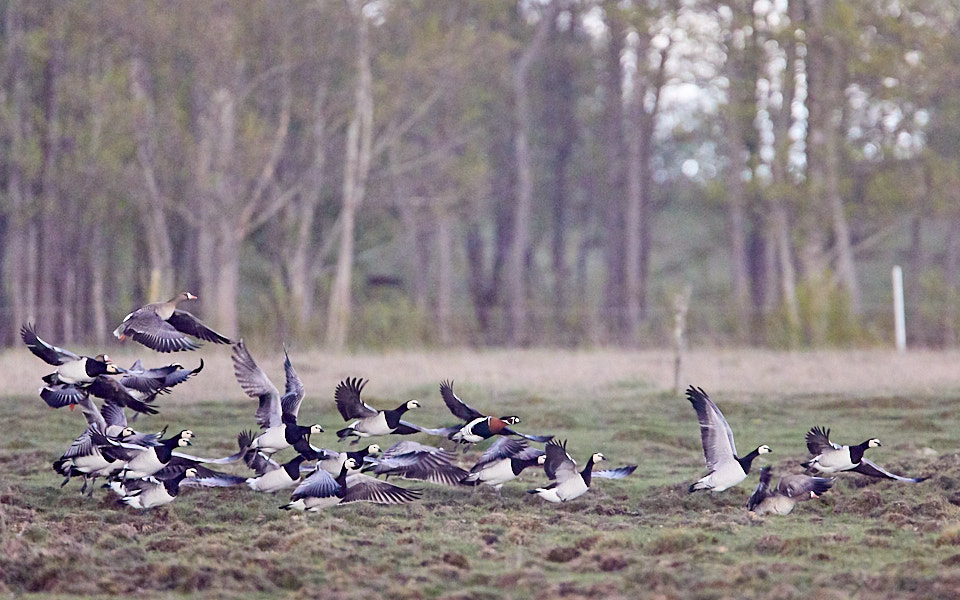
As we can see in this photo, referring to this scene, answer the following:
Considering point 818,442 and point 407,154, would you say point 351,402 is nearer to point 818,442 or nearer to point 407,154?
point 818,442

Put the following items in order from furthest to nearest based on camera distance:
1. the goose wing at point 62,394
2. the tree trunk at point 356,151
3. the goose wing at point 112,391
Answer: the tree trunk at point 356,151 < the goose wing at point 62,394 < the goose wing at point 112,391

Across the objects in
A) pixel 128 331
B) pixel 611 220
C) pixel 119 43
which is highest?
pixel 119 43

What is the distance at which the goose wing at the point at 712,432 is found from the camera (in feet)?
28.0

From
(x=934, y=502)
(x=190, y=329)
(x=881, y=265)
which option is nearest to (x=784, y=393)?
(x=934, y=502)

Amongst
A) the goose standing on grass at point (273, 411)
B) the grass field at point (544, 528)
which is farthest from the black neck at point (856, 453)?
the goose standing on grass at point (273, 411)

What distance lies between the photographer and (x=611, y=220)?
38.6 metres

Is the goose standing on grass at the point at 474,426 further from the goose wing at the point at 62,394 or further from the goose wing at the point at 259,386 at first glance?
the goose wing at the point at 62,394

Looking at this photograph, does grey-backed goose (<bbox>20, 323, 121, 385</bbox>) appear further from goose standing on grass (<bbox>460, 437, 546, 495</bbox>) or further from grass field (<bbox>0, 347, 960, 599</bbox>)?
goose standing on grass (<bbox>460, 437, 546, 495</bbox>)

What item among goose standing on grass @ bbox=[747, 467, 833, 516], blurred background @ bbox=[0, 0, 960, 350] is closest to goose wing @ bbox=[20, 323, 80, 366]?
goose standing on grass @ bbox=[747, 467, 833, 516]

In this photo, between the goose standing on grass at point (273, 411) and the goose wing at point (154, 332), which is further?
the goose wing at point (154, 332)

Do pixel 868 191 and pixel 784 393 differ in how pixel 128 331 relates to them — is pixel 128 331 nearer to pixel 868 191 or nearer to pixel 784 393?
pixel 784 393

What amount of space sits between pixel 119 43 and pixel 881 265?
32176mm

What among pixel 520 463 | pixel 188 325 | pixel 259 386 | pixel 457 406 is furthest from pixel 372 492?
pixel 188 325

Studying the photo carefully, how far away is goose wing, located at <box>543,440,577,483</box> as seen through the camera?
8320 millimetres
